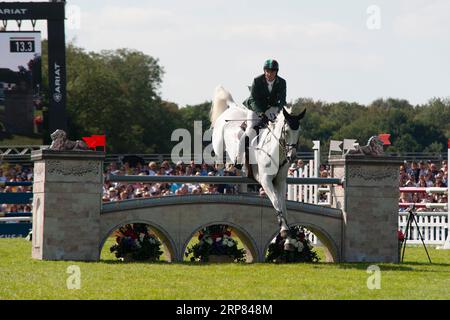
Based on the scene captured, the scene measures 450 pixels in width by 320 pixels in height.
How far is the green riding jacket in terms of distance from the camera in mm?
16500

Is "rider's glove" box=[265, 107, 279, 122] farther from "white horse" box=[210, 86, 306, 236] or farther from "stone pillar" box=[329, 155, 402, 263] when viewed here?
"stone pillar" box=[329, 155, 402, 263]

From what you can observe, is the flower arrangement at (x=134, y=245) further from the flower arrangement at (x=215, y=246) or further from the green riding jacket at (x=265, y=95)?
the green riding jacket at (x=265, y=95)

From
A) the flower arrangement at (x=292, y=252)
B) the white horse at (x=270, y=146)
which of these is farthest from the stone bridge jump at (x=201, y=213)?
the white horse at (x=270, y=146)

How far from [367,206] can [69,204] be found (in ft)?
16.3

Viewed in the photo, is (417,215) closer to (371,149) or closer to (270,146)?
(371,149)

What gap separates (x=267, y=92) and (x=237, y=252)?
2.74m

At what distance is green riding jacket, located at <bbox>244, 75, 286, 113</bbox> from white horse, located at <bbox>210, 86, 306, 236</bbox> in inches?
14.0

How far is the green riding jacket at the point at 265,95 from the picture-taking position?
16500 millimetres

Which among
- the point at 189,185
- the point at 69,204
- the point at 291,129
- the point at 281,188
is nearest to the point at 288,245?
the point at 281,188

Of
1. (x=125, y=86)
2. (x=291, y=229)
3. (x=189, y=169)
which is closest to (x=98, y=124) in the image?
(x=125, y=86)

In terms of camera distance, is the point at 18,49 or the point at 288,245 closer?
the point at 288,245

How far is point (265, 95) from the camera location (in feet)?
54.3

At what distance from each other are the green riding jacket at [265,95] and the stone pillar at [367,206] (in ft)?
5.86
